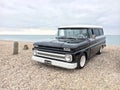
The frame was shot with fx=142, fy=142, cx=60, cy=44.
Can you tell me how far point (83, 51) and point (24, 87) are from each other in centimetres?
294

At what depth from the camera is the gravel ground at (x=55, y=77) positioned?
473 cm

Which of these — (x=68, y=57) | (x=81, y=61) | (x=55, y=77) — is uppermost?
(x=68, y=57)

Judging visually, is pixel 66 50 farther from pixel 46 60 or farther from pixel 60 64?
pixel 46 60

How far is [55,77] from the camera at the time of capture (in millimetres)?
5445

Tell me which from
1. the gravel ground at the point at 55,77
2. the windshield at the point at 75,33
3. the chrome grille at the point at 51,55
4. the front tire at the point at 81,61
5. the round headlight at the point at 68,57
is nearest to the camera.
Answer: the gravel ground at the point at 55,77

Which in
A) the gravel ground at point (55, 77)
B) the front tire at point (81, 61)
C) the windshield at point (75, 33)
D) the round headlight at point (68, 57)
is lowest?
the gravel ground at point (55, 77)

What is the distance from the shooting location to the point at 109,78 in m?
5.39

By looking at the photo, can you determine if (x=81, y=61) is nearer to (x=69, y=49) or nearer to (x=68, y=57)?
(x=68, y=57)

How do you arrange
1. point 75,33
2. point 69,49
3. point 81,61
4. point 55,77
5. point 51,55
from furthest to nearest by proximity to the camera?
1. point 75,33
2. point 81,61
3. point 51,55
4. point 69,49
5. point 55,77

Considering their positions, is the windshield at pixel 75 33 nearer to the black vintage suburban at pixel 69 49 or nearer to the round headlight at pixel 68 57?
the black vintage suburban at pixel 69 49

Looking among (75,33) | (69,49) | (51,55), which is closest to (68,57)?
(69,49)

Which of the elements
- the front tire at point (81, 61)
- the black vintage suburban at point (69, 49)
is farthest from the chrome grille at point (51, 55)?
the front tire at point (81, 61)

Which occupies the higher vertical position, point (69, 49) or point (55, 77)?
point (69, 49)

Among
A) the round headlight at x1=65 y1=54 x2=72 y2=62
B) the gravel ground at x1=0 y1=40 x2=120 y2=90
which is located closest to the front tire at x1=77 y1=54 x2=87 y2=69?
the gravel ground at x1=0 y1=40 x2=120 y2=90
